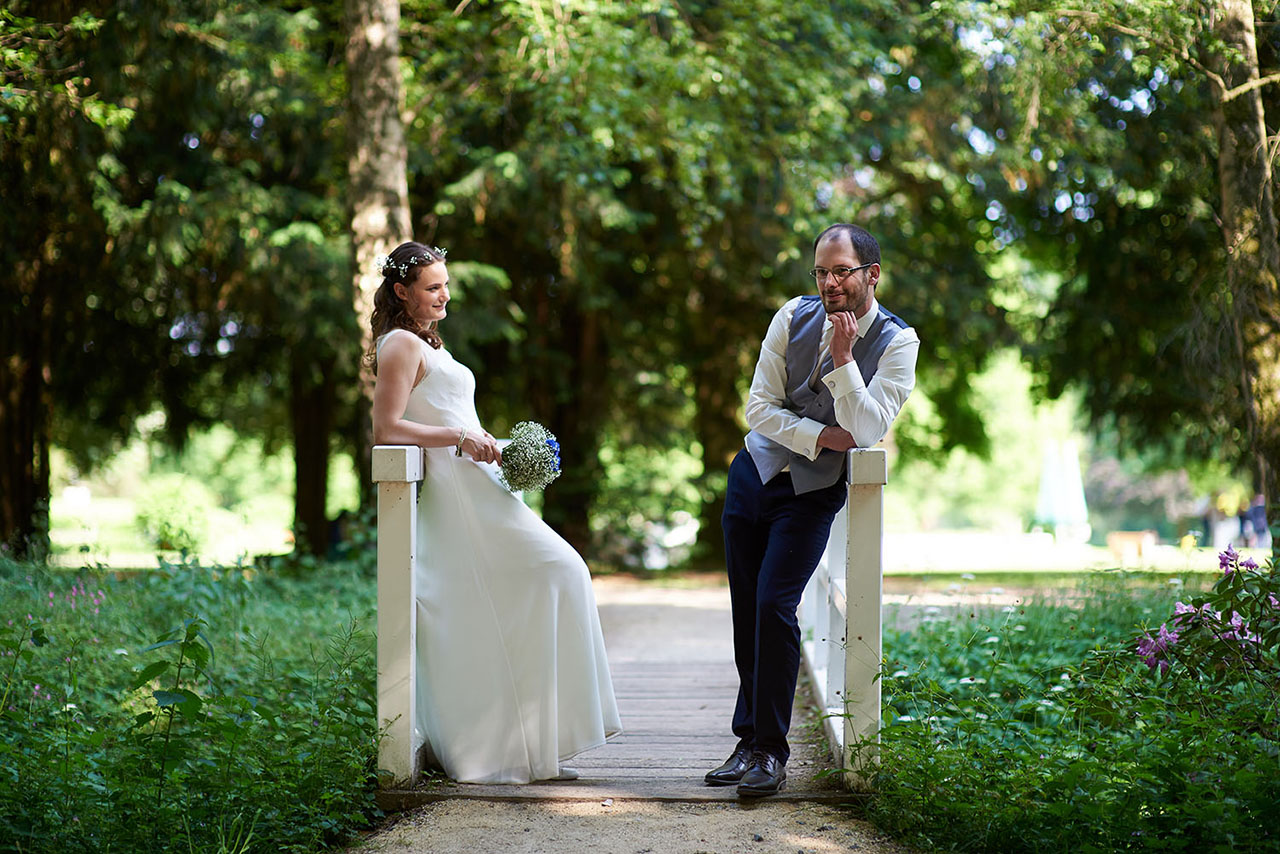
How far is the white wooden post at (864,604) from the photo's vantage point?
13.7 feet

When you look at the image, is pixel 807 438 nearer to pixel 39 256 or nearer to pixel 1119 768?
pixel 1119 768

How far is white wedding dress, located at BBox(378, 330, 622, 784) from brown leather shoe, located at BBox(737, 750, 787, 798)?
564 mm

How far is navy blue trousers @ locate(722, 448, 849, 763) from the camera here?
4.28 metres

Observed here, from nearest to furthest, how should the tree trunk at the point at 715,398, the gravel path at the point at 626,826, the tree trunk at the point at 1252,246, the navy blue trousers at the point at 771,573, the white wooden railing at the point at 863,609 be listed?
the gravel path at the point at 626,826 → the white wooden railing at the point at 863,609 → the navy blue trousers at the point at 771,573 → the tree trunk at the point at 1252,246 → the tree trunk at the point at 715,398

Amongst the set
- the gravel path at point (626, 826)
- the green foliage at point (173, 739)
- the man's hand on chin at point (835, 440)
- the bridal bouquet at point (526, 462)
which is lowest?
the gravel path at point (626, 826)

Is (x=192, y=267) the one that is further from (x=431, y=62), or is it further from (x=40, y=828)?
(x=40, y=828)

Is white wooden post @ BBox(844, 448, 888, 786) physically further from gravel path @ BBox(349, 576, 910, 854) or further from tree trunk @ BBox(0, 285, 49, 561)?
tree trunk @ BBox(0, 285, 49, 561)

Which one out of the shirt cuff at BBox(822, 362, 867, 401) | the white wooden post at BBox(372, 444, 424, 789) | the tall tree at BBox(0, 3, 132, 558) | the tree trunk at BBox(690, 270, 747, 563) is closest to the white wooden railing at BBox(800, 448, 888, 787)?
the shirt cuff at BBox(822, 362, 867, 401)

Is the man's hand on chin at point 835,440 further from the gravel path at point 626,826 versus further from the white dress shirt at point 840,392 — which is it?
the gravel path at point 626,826

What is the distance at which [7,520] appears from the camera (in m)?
12.9

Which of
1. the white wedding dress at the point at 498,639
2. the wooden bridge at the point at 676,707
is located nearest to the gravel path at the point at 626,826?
the wooden bridge at the point at 676,707

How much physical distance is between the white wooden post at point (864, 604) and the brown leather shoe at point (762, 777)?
0.26 meters

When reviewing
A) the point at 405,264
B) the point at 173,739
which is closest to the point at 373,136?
the point at 405,264

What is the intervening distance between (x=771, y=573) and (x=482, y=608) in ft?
3.55
